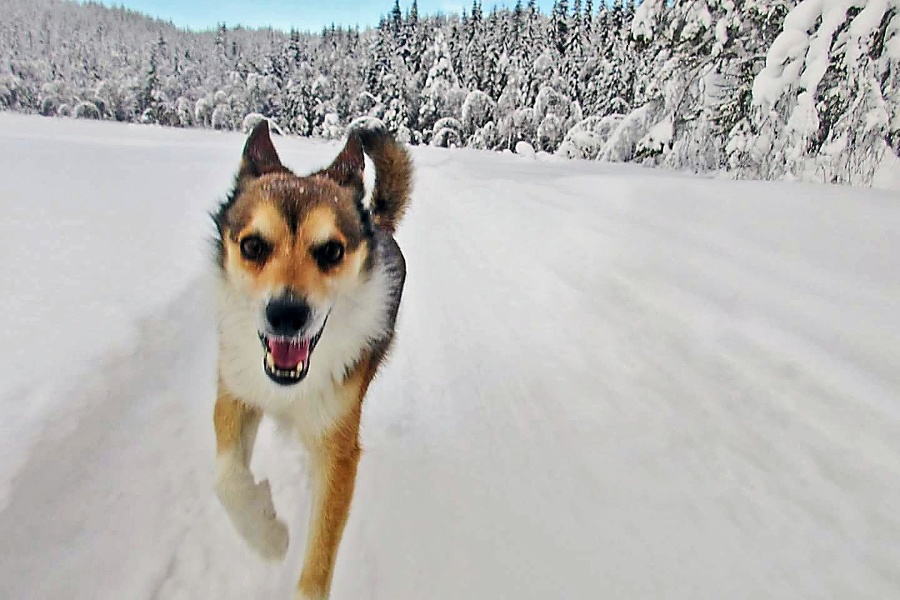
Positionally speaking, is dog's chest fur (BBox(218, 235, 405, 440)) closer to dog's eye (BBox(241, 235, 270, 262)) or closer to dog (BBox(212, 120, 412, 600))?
dog (BBox(212, 120, 412, 600))

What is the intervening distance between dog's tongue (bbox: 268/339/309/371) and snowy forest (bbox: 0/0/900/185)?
7473 mm

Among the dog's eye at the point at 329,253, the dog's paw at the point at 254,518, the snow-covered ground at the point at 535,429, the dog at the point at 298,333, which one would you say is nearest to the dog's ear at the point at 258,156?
the dog at the point at 298,333

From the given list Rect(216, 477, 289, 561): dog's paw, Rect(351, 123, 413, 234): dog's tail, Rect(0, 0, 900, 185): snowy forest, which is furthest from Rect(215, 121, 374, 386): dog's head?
Rect(0, 0, 900, 185): snowy forest

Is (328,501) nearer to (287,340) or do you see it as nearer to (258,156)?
(287,340)

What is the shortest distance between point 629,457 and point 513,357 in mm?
1508

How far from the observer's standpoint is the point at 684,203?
23.0 ft

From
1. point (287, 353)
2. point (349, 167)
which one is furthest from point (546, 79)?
point (287, 353)

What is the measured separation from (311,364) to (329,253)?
1.74 ft

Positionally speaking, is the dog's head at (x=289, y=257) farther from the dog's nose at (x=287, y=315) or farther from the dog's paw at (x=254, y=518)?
the dog's paw at (x=254, y=518)

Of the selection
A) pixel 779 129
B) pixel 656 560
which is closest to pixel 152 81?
pixel 779 129

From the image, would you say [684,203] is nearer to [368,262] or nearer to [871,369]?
[871,369]

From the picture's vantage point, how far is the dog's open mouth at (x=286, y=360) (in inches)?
86.0

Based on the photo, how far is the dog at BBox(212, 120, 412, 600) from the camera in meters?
2.17

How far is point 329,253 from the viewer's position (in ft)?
7.65
